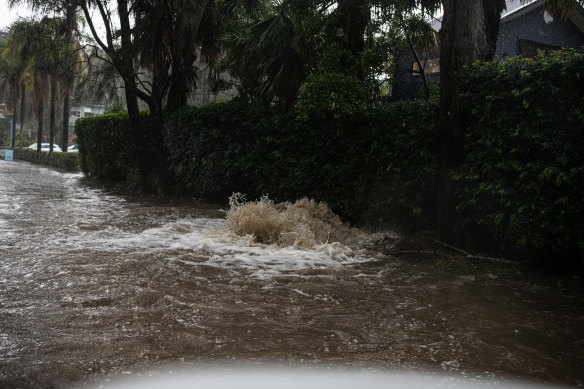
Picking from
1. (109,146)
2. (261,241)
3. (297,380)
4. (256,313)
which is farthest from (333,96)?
(109,146)

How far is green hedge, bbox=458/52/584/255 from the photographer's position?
6289mm

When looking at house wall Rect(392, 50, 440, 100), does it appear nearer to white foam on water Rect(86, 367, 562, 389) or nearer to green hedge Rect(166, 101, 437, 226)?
green hedge Rect(166, 101, 437, 226)

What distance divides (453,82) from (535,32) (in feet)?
41.7

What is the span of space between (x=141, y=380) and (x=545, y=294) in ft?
15.2

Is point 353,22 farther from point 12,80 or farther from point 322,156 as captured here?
point 12,80

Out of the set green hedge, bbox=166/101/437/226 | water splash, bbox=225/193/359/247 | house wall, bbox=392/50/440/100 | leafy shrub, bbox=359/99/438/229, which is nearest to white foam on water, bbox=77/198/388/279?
water splash, bbox=225/193/359/247

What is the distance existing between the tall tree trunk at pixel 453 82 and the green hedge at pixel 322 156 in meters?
0.38

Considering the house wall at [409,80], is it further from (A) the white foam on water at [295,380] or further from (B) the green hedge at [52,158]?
(B) the green hedge at [52,158]

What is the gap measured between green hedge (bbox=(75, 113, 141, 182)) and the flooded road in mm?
10572

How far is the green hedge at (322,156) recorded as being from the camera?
859 cm

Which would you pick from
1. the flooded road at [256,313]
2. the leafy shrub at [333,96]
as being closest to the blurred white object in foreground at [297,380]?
the flooded road at [256,313]

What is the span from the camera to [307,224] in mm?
9141

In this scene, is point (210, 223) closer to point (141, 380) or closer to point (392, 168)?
point (392, 168)

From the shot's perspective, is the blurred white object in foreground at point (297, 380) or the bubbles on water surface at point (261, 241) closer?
the blurred white object in foreground at point (297, 380)
